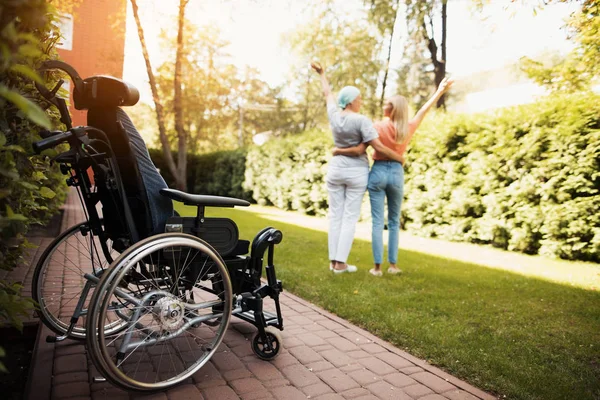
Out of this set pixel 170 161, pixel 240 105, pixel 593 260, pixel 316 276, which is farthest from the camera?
pixel 240 105

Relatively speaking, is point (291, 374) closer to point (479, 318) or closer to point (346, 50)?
point (479, 318)

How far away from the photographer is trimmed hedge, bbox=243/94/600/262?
6.50 m

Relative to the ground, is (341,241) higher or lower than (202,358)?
higher

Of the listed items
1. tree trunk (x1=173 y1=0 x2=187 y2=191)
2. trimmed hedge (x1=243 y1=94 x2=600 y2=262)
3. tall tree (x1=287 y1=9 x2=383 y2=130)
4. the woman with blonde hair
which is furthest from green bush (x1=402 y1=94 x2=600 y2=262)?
tall tree (x1=287 y1=9 x2=383 y2=130)

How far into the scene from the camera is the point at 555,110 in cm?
693

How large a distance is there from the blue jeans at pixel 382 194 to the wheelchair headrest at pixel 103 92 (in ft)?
10.3

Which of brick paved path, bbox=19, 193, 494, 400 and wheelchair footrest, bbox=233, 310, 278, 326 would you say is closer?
brick paved path, bbox=19, 193, 494, 400

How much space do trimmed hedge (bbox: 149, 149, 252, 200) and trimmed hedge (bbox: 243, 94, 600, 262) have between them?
9.43 metres

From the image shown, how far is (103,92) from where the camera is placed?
2.18 m

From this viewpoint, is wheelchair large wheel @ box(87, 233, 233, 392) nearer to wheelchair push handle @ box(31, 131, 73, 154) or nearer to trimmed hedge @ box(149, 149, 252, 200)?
wheelchair push handle @ box(31, 131, 73, 154)

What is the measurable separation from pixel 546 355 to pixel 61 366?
9.18ft

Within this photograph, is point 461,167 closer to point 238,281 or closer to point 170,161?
point 238,281

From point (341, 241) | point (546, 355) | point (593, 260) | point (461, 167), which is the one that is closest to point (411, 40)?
point (461, 167)

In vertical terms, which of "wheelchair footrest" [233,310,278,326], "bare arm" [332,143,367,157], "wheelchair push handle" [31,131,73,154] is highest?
"bare arm" [332,143,367,157]
